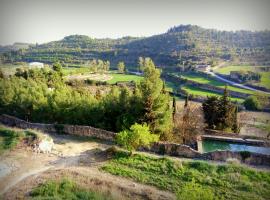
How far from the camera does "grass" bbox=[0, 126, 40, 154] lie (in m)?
18.3

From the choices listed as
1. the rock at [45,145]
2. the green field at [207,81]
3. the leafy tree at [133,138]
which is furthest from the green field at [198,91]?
the rock at [45,145]

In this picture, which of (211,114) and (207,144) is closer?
(207,144)

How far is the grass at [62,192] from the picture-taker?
13.2 meters

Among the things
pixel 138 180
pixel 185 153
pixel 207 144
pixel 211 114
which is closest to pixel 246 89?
pixel 211 114

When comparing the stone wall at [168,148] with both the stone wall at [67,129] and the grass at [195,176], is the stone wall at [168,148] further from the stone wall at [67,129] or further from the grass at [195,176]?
the grass at [195,176]

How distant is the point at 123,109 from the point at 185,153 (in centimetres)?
536

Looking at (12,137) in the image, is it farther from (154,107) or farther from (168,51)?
(168,51)

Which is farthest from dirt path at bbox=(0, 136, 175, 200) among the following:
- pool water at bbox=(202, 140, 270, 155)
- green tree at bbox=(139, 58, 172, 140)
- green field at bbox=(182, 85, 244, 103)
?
green field at bbox=(182, 85, 244, 103)

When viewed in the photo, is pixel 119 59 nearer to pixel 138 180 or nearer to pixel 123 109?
pixel 123 109

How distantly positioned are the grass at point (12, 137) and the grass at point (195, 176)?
5333 millimetres

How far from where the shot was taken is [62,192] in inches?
532

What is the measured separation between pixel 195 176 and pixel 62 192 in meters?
5.60

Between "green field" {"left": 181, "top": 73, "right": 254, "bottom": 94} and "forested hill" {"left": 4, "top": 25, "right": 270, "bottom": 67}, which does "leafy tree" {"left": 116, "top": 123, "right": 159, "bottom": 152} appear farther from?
"forested hill" {"left": 4, "top": 25, "right": 270, "bottom": 67}

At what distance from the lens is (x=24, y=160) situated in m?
17.0
